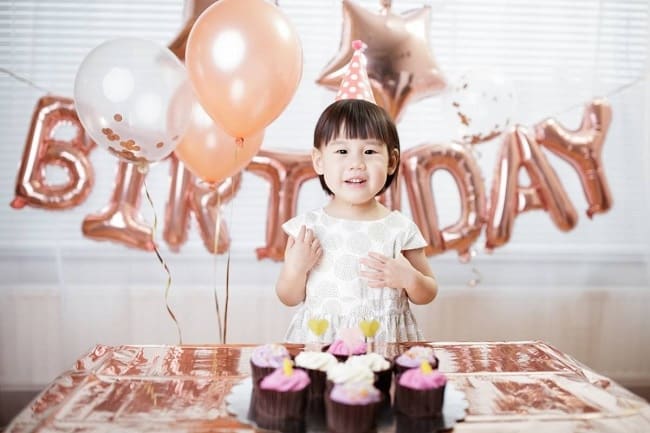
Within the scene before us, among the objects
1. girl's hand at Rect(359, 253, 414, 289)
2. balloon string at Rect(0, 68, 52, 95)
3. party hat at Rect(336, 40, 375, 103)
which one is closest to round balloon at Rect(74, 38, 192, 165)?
party hat at Rect(336, 40, 375, 103)

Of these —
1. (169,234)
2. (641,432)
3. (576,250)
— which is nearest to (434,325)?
(576,250)

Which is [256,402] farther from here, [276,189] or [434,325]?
[434,325]

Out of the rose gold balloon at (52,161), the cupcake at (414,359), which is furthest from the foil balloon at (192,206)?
the cupcake at (414,359)

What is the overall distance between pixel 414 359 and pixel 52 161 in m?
1.74

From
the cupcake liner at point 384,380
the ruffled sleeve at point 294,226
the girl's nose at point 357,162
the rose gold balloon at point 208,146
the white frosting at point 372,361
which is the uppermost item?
the rose gold balloon at point 208,146

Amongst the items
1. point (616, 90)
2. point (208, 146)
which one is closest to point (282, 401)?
point (208, 146)

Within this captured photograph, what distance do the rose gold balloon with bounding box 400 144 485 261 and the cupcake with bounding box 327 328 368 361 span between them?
129 cm

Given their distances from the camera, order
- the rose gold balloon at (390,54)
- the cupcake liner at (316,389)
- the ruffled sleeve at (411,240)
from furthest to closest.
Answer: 1. the rose gold balloon at (390,54)
2. the ruffled sleeve at (411,240)
3. the cupcake liner at (316,389)

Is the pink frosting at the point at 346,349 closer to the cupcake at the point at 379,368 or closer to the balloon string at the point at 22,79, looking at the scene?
the cupcake at the point at 379,368

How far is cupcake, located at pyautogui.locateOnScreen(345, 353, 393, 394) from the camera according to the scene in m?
1.32

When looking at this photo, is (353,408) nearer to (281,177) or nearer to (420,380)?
(420,380)

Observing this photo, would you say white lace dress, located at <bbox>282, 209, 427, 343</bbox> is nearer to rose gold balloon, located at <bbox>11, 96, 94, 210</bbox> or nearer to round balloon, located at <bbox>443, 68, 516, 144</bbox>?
round balloon, located at <bbox>443, 68, 516, 144</bbox>

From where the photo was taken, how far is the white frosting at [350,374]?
1243mm

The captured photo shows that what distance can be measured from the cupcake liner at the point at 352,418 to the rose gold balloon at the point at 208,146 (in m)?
1.12
